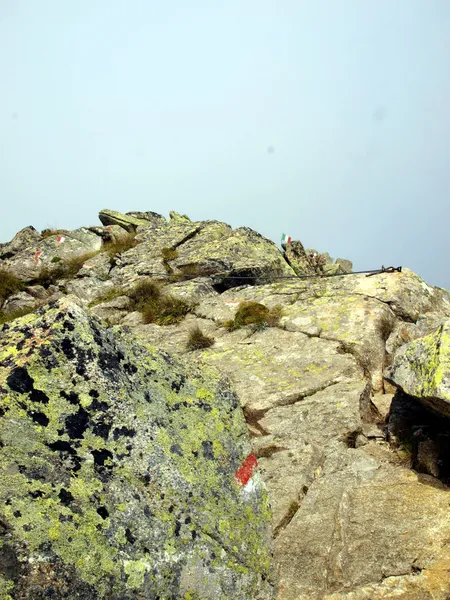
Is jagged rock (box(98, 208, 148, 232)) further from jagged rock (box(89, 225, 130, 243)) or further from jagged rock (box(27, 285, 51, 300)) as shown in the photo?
jagged rock (box(27, 285, 51, 300))

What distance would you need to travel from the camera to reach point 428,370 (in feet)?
17.0

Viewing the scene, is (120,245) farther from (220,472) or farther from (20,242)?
(220,472)

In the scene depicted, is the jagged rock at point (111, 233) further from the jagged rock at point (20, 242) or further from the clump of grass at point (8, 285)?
the clump of grass at point (8, 285)

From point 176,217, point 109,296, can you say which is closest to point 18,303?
point 109,296

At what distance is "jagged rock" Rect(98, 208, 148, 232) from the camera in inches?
909

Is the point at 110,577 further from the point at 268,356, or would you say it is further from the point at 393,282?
the point at 393,282

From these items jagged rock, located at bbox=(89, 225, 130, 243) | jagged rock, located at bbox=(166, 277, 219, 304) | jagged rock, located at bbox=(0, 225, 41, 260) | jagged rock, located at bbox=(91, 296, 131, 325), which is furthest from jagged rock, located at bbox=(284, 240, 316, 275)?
jagged rock, located at bbox=(0, 225, 41, 260)

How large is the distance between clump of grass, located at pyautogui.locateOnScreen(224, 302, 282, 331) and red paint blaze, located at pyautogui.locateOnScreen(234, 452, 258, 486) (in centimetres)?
553

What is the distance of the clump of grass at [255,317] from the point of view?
1047cm

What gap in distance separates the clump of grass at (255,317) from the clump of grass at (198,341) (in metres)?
0.82

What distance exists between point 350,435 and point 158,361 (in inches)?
121

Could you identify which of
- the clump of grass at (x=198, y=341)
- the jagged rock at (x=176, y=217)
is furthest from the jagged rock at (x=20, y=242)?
the clump of grass at (x=198, y=341)

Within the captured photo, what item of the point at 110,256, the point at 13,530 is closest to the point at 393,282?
the point at 13,530

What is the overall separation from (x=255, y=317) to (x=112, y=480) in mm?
7296
